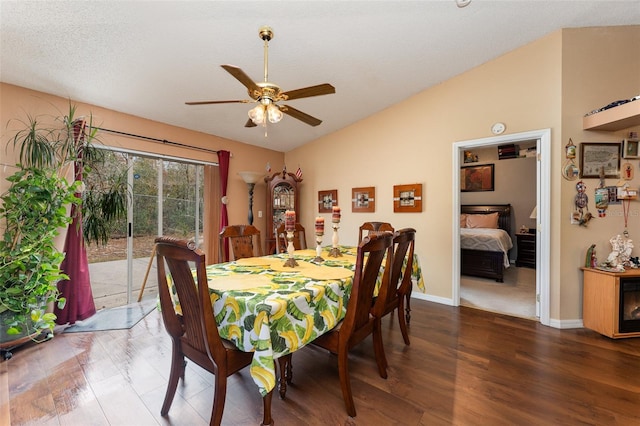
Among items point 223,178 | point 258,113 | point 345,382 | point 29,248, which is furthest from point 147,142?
point 345,382

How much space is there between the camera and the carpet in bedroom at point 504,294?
10.7ft

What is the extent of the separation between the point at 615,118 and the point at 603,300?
1.75 m

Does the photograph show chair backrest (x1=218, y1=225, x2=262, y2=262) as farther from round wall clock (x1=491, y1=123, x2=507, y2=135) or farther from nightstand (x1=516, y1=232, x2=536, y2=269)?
nightstand (x1=516, y1=232, x2=536, y2=269)

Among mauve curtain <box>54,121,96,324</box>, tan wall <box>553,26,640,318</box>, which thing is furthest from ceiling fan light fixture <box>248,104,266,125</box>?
tan wall <box>553,26,640,318</box>

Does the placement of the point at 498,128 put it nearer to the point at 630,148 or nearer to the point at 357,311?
the point at 630,148

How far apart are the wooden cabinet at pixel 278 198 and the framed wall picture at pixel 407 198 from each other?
1.76 metres

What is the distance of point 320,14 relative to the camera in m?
2.14

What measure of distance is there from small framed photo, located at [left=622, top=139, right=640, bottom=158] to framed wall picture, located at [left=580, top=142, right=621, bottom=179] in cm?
5

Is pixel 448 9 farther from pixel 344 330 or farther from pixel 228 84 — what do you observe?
pixel 344 330

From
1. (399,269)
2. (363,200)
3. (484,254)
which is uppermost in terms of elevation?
(363,200)

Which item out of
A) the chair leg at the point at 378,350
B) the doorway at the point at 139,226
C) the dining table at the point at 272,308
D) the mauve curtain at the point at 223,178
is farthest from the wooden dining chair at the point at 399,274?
the doorway at the point at 139,226

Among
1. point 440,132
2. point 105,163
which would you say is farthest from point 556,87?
point 105,163

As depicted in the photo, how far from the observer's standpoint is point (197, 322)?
4.49ft

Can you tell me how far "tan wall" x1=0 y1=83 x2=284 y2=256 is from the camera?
98.3 inches
